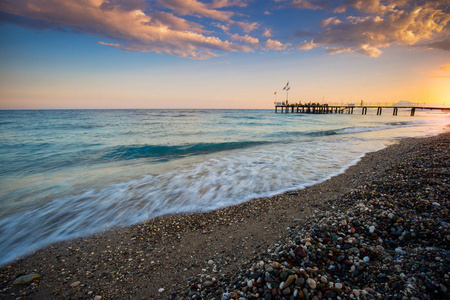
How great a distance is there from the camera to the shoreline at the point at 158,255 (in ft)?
8.91

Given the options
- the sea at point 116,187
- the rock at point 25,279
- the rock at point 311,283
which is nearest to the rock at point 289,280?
the rock at point 311,283

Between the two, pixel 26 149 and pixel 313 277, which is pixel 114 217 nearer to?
pixel 313 277

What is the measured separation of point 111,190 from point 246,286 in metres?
5.85

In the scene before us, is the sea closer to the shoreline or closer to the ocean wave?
the ocean wave

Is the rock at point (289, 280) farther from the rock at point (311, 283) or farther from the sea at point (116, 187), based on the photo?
the sea at point (116, 187)

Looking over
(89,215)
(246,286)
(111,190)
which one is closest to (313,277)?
(246,286)

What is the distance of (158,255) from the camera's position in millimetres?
3277

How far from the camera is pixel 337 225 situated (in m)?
3.02

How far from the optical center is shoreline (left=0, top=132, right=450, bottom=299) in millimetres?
2717

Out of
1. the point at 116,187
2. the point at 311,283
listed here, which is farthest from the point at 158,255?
the point at 116,187

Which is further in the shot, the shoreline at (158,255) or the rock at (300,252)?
the shoreline at (158,255)

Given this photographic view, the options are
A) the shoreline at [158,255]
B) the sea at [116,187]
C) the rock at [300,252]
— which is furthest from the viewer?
the sea at [116,187]

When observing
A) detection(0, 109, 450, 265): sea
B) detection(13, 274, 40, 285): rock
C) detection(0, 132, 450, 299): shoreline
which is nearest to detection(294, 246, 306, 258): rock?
detection(0, 132, 450, 299): shoreline

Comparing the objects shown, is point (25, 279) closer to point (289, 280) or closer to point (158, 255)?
point (158, 255)
